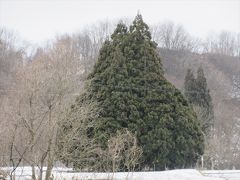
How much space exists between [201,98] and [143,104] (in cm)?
1340

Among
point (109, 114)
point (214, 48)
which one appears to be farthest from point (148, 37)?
point (214, 48)

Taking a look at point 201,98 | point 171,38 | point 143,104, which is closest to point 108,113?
point 143,104

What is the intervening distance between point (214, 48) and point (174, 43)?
10406mm

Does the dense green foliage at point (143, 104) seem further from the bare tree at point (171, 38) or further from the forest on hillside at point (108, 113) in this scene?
the bare tree at point (171, 38)

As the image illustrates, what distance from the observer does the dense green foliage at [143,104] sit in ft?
66.0

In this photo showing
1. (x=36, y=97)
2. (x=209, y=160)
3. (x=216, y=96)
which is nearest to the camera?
(x=36, y=97)

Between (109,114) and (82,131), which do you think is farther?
(109,114)

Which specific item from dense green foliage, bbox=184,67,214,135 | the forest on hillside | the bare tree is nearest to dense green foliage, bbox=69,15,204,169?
the forest on hillside

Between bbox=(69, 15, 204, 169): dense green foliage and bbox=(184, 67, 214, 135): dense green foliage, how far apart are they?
10622 mm

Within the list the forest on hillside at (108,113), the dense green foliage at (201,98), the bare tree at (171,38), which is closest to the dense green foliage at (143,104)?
the forest on hillside at (108,113)

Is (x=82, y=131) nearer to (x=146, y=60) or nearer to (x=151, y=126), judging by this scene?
(x=151, y=126)

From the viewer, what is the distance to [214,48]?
7125 centimetres

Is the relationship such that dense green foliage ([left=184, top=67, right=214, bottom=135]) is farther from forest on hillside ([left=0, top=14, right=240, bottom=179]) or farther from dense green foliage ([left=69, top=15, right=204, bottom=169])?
dense green foliage ([left=69, top=15, right=204, bottom=169])

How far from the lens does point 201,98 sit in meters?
33.2
